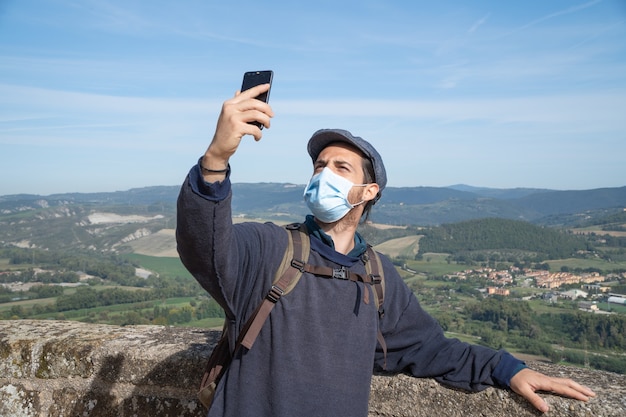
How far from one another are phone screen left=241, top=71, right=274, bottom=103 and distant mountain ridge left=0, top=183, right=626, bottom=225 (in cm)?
7573

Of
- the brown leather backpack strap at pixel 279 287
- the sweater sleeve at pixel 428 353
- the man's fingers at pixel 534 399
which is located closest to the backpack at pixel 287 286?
the brown leather backpack strap at pixel 279 287

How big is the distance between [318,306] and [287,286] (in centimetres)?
15

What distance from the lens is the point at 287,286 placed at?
2.00 metres

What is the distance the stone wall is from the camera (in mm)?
2457

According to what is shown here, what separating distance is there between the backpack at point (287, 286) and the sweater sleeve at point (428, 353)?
0.10 meters

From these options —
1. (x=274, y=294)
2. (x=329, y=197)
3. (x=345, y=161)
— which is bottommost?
(x=274, y=294)

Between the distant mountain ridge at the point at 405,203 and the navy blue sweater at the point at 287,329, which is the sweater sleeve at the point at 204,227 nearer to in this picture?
the navy blue sweater at the point at 287,329

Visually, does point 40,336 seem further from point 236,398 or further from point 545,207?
point 545,207

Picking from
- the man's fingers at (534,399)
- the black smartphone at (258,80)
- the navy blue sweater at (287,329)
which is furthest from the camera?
the man's fingers at (534,399)

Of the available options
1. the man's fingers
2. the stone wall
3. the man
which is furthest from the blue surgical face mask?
the man's fingers

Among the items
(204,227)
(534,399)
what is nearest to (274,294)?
(204,227)

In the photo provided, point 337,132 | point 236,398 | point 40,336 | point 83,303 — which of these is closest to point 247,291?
point 236,398

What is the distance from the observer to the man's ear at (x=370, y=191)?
246cm

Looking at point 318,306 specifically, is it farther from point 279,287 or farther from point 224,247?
point 224,247
